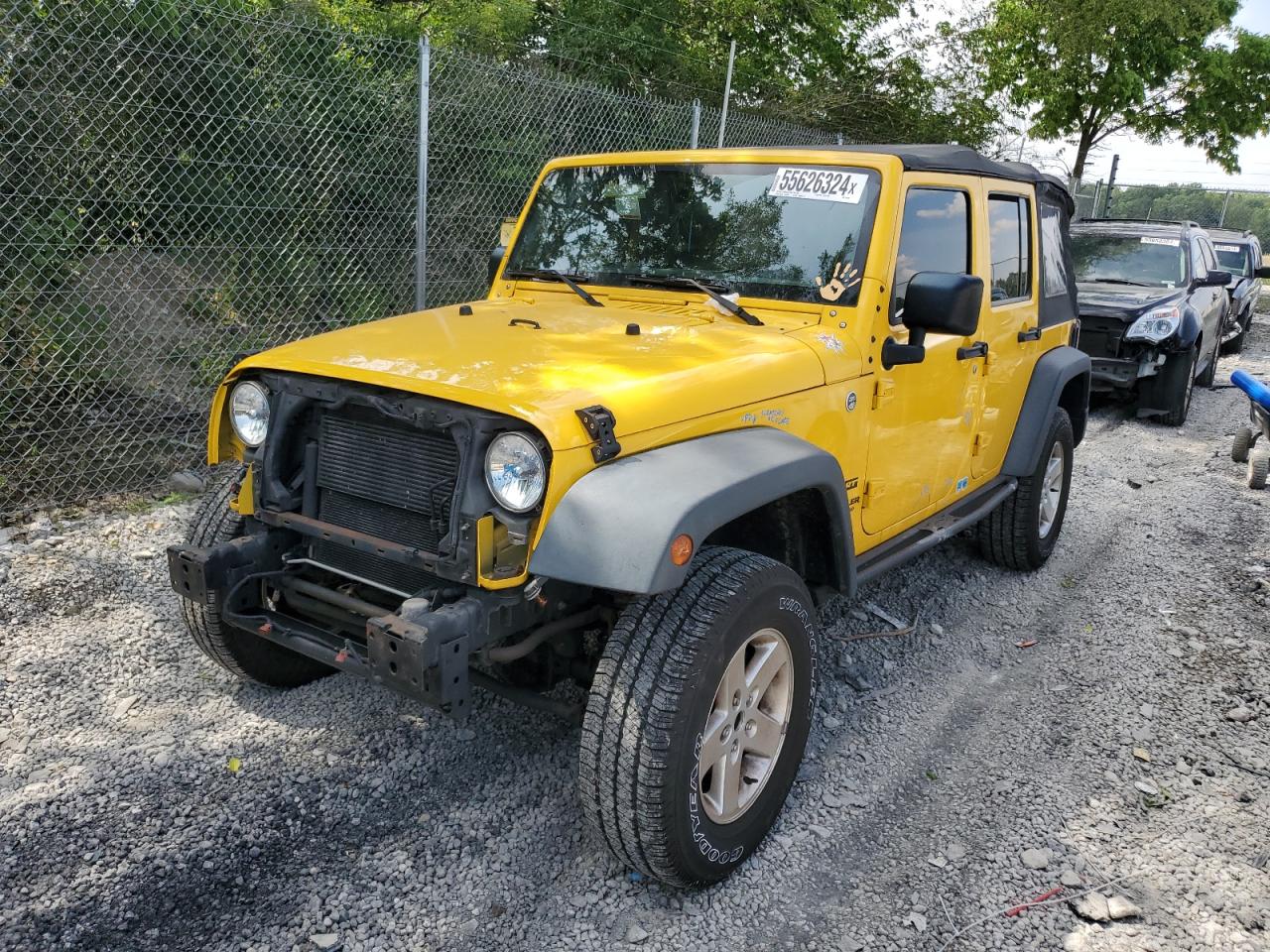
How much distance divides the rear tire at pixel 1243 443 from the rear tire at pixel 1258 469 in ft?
1.25

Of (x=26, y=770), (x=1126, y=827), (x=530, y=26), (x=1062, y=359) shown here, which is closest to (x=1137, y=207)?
(x=530, y=26)

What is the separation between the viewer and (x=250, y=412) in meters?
3.15

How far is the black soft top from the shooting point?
367 centimetres

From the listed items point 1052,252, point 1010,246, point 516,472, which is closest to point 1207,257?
point 1052,252

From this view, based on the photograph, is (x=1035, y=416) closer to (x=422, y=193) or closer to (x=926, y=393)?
(x=926, y=393)

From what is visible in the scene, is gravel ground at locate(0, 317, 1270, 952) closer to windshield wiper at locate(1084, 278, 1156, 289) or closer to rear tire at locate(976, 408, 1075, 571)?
rear tire at locate(976, 408, 1075, 571)

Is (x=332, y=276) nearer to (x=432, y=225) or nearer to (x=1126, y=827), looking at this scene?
(x=432, y=225)

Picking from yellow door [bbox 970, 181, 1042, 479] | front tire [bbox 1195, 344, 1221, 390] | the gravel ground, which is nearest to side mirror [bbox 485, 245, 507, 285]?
the gravel ground

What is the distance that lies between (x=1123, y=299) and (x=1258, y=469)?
2.91m

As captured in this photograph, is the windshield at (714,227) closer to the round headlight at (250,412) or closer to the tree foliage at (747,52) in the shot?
the round headlight at (250,412)

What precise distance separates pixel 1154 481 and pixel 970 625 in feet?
11.2

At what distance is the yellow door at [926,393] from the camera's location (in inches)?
141

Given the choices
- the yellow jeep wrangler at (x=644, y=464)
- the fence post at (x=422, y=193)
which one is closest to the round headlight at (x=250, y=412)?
the yellow jeep wrangler at (x=644, y=464)

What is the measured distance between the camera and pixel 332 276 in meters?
6.66
